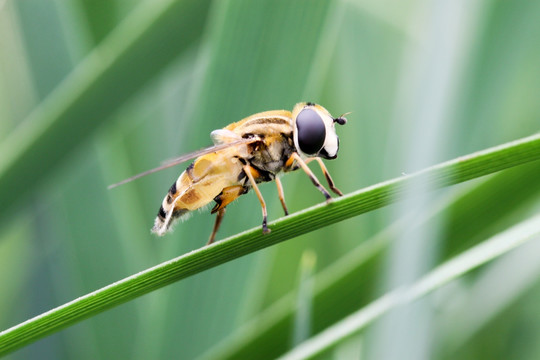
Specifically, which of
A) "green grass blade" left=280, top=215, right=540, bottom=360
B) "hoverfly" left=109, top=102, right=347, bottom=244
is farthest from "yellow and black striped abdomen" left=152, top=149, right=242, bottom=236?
"green grass blade" left=280, top=215, right=540, bottom=360

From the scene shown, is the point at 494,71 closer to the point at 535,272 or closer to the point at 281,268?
the point at 535,272

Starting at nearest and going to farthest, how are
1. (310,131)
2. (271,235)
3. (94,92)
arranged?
(271,235) → (310,131) → (94,92)

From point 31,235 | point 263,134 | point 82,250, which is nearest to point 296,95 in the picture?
point 263,134

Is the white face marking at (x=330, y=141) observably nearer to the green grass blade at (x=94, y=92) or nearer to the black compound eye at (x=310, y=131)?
the black compound eye at (x=310, y=131)

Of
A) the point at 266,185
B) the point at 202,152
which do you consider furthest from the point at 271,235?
the point at 266,185

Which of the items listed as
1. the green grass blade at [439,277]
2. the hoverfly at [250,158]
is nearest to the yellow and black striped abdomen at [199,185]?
the hoverfly at [250,158]

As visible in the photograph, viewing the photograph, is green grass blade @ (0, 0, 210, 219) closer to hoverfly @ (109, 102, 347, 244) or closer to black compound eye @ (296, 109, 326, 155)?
hoverfly @ (109, 102, 347, 244)

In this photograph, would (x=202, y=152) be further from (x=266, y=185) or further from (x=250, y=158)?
(x=266, y=185)

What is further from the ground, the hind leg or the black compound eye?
the black compound eye
